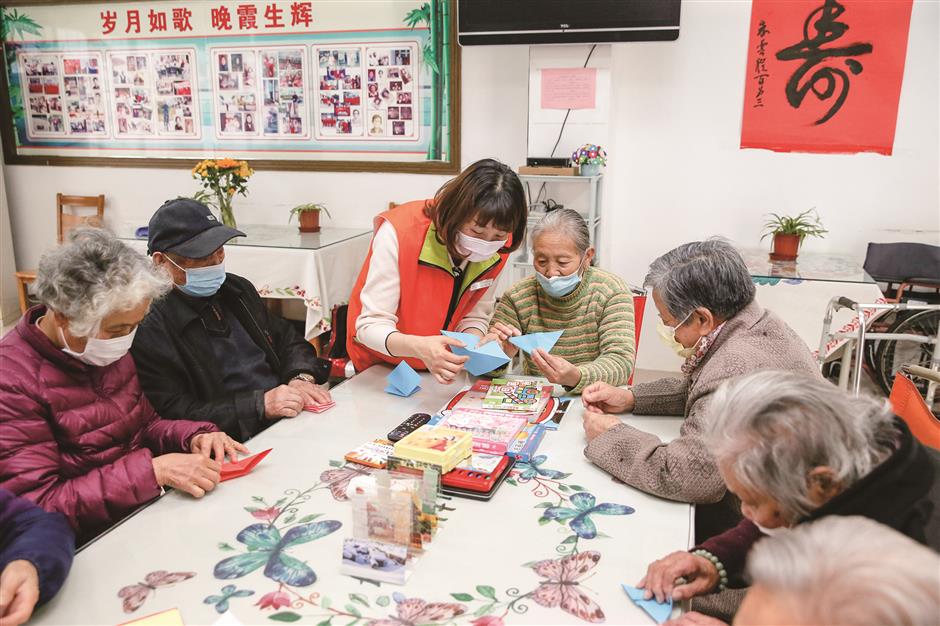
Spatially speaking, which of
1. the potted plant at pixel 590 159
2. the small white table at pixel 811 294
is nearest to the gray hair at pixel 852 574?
the small white table at pixel 811 294

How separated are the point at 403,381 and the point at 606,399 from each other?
607 mm

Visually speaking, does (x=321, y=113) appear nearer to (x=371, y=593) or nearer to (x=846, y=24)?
(x=846, y=24)

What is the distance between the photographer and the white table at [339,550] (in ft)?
3.53

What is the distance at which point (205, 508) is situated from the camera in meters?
1.37

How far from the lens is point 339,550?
1.23 meters

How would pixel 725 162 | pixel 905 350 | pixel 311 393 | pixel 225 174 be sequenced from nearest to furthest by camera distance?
1. pixel 311 393
2. pixel 905 350
3. pixel 725 162
4. pixel 225 174

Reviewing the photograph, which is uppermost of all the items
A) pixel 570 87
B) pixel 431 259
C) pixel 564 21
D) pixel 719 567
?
pixel 564 21

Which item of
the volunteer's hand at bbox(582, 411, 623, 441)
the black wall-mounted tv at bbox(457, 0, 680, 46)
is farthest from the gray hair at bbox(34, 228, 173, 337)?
the black wall-mounted tv at bbox(457, 0, 680, 46)

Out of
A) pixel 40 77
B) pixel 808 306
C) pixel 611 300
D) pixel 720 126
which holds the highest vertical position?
pixel 40 77

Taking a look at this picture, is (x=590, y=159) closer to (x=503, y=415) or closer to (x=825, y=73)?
(x=825, y=73)

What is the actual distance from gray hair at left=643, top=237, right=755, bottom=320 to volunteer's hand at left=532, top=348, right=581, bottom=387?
38 cm

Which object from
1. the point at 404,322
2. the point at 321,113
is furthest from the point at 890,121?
the point at 321,113

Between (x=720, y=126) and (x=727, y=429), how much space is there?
3480 mm

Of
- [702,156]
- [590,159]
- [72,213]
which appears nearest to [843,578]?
[590,159]
